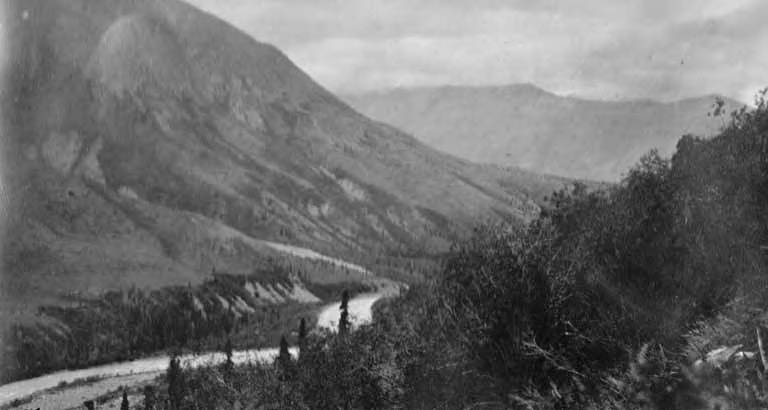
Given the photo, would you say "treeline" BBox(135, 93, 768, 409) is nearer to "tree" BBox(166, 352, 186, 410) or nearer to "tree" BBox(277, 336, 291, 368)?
"tree" BBox(277, 336, 291, 368)

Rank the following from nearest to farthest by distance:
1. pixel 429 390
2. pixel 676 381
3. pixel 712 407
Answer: pixel 712 407
pixel 676 381
pixel 429 390

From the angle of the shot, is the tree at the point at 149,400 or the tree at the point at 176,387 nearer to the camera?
the tree at the point at 176,387

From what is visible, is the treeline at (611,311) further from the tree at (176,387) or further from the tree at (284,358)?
the tree at (176,387)

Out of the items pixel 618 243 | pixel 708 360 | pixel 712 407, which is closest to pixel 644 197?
pixel 618 243

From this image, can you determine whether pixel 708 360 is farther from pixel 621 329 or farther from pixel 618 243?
pixel 618 243

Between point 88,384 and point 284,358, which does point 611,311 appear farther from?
point 88,384

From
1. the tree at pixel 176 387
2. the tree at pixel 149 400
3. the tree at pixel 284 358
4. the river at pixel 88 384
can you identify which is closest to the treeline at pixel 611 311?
the tree at pixel 284 358

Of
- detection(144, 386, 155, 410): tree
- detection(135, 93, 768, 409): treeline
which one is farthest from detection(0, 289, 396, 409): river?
detection(135, 93, 768, 409): treeline

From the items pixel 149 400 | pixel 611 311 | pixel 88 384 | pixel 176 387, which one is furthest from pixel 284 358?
pixel 88 384
